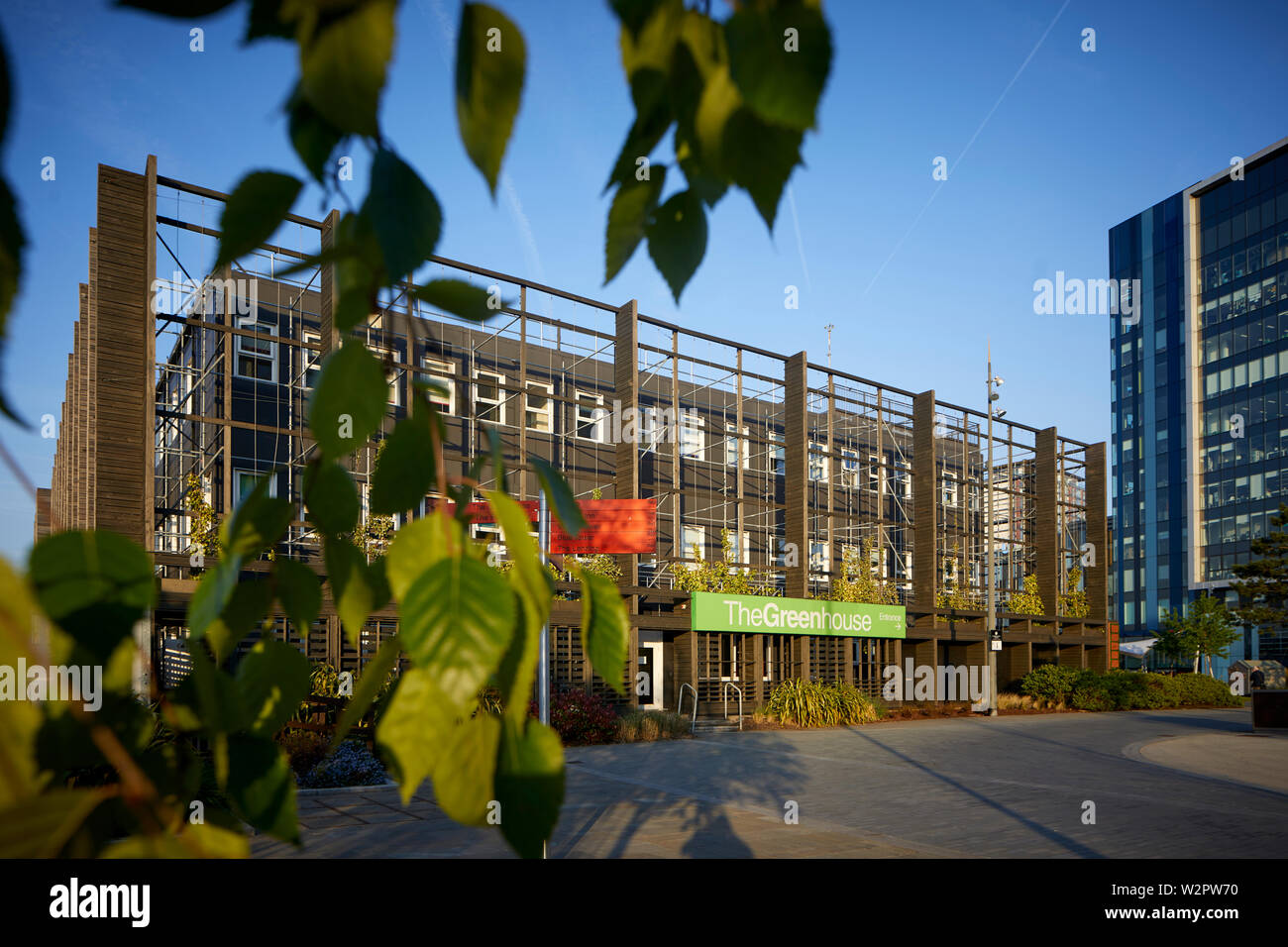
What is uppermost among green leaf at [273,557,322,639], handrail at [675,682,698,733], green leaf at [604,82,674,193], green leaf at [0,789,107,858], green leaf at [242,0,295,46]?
green leaf at [242,0,295,46]

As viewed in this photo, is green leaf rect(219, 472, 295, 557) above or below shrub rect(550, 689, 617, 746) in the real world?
above

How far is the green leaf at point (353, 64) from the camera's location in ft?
1.93

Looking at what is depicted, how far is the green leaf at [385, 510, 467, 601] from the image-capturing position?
0.59 metres

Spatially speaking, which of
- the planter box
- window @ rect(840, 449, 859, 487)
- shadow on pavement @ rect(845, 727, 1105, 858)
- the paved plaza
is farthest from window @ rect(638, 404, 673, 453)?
the planter box

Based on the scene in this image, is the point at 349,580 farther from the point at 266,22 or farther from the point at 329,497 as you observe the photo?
the point at 266,22

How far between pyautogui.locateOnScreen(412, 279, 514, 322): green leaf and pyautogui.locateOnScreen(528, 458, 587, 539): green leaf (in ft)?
0.46

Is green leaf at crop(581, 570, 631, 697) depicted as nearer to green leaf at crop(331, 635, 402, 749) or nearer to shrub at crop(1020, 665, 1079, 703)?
green leaf at crop(331, 635, 402, 749)

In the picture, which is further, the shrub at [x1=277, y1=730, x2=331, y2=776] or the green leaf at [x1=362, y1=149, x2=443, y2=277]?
the shrub at [x1=277, y1=730, x2=331, y2=776]

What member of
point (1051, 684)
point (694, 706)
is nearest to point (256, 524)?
point (694, 706)

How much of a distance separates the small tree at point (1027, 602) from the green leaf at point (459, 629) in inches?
1623

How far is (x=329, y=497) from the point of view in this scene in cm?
78

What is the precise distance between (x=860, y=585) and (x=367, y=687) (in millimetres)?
32133
